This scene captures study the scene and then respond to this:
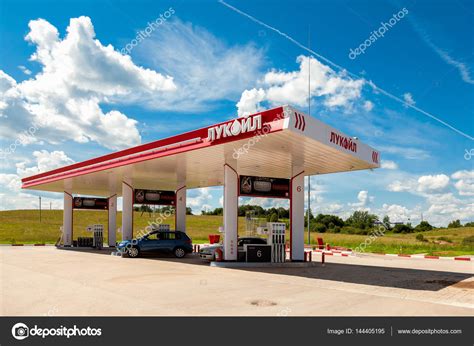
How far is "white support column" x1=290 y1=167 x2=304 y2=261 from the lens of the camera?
19.8 m

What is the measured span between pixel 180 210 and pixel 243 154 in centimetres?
1066

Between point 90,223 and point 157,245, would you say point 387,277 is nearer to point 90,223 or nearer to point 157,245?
point 157,245

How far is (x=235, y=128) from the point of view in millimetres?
14953

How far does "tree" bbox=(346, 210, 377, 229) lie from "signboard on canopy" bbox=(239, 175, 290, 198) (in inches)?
2597

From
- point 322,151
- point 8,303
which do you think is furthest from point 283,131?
point 8,303

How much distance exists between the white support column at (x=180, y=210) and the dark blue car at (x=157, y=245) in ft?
11.4

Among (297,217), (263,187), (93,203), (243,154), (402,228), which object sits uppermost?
(243,154)

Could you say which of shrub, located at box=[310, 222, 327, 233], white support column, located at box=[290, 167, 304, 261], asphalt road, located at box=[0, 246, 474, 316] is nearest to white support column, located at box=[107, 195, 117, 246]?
asphalt road, located at box=[0, 246, 474, 316]

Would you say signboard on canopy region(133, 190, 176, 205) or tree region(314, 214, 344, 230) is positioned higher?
signboard on canopy region(133, 190, 176, 205)

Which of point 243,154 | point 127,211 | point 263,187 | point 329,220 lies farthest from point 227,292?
point 329,220

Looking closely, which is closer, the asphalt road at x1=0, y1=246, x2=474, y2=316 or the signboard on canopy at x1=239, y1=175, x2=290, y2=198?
the asphalt road at x1=0, y1=246, x2=474, y2=316

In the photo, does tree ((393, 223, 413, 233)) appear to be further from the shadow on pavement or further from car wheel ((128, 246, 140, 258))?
car wheel ((128, 246, 140, 258))
